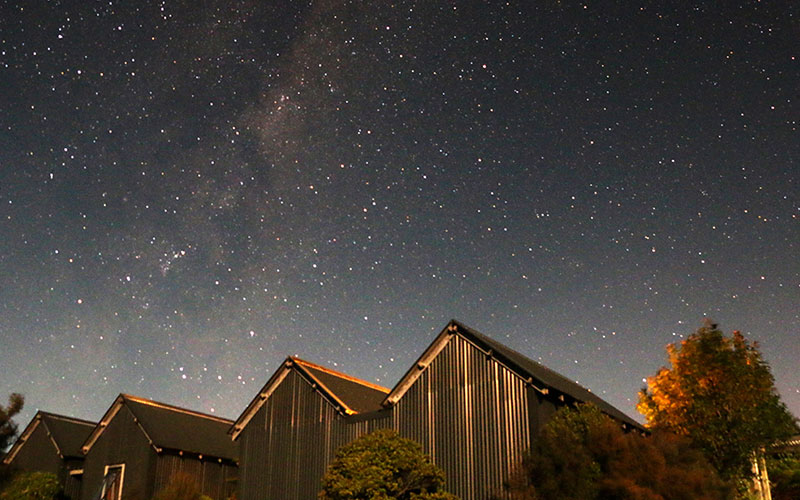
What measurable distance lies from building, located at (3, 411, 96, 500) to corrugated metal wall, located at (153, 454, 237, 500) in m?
7.01

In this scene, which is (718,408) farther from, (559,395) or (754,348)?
(559,395)

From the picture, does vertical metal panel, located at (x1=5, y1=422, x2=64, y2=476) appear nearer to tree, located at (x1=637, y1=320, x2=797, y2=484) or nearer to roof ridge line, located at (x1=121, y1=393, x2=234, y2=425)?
roof ridge line, located at (x1=121, y1=393, x2=234, y2=425)

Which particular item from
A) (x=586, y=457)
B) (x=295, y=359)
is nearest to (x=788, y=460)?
(x=586, y=457)

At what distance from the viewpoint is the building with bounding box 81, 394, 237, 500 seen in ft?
117

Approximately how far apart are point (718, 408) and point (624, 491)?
1915 cm

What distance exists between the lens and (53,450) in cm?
4062

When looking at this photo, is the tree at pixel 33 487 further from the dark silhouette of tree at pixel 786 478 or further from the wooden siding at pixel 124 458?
the dark silhouette of tree at pixel 786 478

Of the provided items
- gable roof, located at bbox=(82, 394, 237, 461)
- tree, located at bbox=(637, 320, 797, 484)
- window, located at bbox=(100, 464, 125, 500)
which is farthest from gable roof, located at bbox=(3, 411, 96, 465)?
tree, located at bbox=(637, 320, 797, 484)

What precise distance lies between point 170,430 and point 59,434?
336 inches

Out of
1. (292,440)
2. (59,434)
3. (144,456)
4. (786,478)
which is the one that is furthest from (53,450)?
(786,478)

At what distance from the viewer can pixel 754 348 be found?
37.8m

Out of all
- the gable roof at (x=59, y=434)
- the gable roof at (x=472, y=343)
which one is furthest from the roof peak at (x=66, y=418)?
the gable roof at (x=472, y=343)

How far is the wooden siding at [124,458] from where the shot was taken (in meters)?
35.2

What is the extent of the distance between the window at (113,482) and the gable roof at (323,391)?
7397 millimetres
